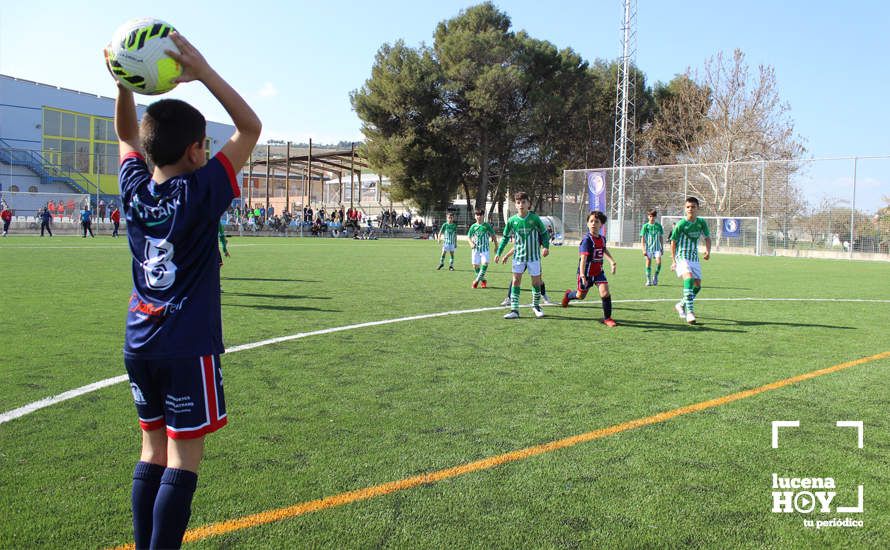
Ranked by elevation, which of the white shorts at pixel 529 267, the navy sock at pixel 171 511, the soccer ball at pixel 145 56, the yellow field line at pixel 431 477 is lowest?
the yellow field line at pixel 431 477

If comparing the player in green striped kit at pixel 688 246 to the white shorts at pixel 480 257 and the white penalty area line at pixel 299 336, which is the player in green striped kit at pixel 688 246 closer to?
the white penalty area line at pixel 299 336

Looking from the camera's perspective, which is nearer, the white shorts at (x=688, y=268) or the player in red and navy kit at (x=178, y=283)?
the player in red and navy kit at (x=178, y=283)

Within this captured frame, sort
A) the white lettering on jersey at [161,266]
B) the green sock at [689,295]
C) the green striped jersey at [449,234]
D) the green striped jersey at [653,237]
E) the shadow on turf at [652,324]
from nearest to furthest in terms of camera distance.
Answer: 1. the white lettering on jersey at [161,266]
2. the shadow on turf at [652,324]
3. the green sock at [689,295]
4. the green striped jersey at [653,237]
5. the green striped jersey at [449,234]

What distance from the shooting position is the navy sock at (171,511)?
2.49 m

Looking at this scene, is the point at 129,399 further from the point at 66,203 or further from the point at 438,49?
the point at 438,49

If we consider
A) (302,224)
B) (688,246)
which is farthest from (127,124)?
(302,224)

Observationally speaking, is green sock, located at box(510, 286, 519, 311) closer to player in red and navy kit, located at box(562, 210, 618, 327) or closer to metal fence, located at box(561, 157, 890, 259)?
player in red and navy kit, located at box(562, 210, 618, 327)

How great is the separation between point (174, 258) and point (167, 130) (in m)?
0.48

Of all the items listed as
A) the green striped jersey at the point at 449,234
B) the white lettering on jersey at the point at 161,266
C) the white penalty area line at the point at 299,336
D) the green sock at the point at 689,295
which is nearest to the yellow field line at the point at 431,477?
the white lettering on jersey at the point at 161,266

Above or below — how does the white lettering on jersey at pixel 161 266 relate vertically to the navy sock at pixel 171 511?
above

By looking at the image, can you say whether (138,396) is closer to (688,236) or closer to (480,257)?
(688,236)

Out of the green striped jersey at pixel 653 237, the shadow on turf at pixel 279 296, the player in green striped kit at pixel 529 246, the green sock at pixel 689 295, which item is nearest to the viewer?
the green sock at pixel 689 295

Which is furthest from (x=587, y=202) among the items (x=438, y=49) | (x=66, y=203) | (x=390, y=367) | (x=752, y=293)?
(x=390, y=367)

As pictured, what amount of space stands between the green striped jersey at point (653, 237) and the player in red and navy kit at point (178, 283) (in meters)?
15.6
